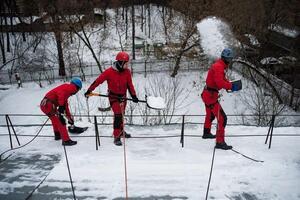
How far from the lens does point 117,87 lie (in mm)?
8000

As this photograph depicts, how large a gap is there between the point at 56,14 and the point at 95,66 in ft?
20.2

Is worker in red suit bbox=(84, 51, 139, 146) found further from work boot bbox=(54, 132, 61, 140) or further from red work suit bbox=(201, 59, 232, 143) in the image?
red work suit bbox=(201, 59, 232, 143)

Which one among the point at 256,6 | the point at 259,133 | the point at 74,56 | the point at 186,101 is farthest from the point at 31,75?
the point at 259,133

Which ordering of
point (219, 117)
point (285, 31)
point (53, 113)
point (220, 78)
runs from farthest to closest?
1. point (285, 31)
2. point (53, 113)
3. point (219, 117)
4. point (220, 78)

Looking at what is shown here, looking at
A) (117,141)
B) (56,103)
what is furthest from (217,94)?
(56,103)

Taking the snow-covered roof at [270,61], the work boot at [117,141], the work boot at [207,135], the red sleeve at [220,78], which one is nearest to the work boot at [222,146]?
the work boot at [207,135]

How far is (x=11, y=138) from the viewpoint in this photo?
8.44 metres

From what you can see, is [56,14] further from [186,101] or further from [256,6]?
[256,6]

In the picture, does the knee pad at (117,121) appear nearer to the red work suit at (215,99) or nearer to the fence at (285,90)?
the red work suit at (215,99)

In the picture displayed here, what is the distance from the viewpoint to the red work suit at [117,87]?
25.8 ft

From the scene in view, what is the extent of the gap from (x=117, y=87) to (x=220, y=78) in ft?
8.27

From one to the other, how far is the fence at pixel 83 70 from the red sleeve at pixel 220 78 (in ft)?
69.1

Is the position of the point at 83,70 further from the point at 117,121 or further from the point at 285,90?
the point at 117,121

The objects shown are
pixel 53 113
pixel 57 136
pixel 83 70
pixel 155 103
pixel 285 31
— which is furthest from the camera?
pixel 83 70
